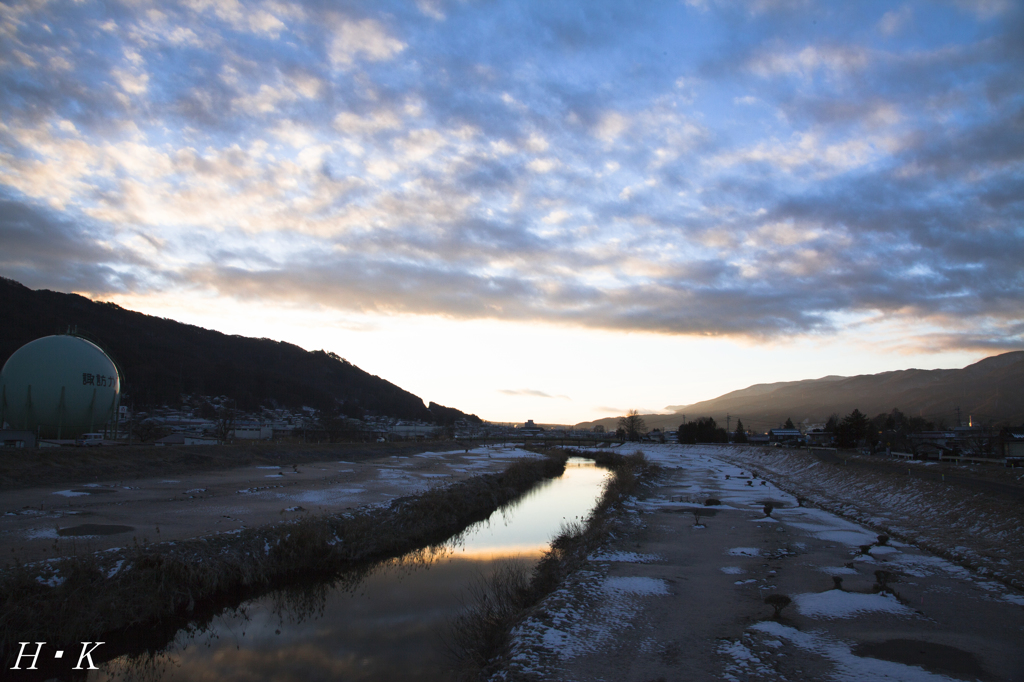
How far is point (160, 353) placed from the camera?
145375mm

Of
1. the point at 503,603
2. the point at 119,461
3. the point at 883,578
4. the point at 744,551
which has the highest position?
the point at 119,461

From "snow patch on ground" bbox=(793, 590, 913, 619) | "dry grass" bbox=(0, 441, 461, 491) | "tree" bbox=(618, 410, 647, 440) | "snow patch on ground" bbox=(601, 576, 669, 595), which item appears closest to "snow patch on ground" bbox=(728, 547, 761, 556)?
"snow patch on ground" bbox=(793, 590, 913, 619)

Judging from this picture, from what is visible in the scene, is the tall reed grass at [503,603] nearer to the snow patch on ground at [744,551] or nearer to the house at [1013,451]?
the snow patch on ground at [744,551]

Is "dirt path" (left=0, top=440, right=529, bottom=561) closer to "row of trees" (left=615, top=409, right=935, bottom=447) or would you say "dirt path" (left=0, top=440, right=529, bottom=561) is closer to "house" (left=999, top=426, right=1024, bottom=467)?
"house" (left=999, top=426, right=1024, bottom=467)

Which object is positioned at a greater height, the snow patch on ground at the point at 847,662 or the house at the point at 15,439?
the house at the point at 15,439

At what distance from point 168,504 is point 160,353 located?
146561 mm

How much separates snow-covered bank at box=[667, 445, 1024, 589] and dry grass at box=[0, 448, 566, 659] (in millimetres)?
18127

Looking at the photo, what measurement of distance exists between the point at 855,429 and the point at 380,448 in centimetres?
6663

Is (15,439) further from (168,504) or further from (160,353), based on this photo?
(160,353)

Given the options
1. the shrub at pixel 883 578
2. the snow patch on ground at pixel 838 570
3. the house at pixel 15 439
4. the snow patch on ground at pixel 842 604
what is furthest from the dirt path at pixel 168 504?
the shrub at pixel 883 578

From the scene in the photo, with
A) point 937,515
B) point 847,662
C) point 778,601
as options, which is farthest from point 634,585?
point 937,515

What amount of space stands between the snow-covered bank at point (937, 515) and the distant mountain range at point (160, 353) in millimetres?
114037

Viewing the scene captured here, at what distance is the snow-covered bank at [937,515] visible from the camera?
619 inches

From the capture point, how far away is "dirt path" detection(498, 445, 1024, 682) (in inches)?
345
